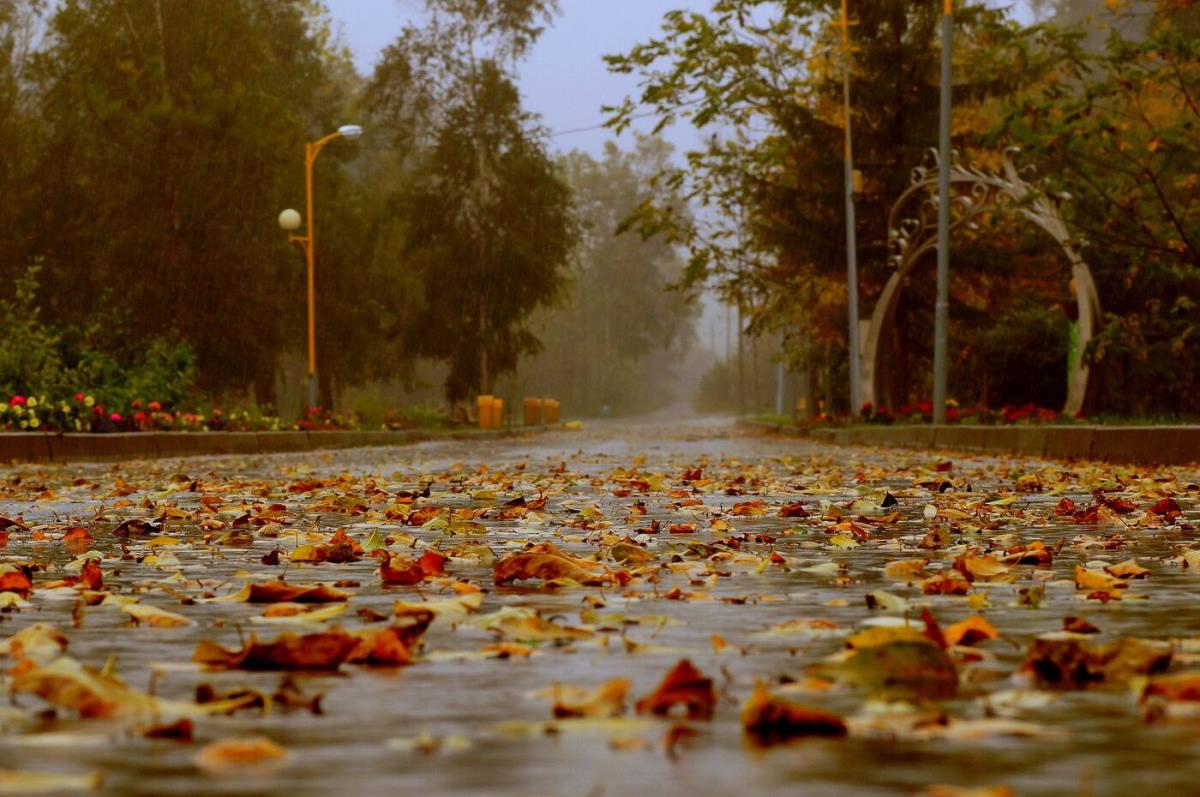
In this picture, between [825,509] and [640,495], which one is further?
[640,495]

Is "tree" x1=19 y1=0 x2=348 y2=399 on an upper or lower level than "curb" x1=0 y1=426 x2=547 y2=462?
upper

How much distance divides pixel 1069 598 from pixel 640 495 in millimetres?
7424

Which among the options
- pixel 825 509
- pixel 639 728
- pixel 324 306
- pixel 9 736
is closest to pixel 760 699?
pixel 639 728

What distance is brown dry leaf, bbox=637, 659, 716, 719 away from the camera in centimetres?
362

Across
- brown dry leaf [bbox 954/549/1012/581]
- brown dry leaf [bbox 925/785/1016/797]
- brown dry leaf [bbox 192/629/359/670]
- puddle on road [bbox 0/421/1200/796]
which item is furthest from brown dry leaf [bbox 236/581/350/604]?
brown dry leaf [bbox 925/785/1016/797]

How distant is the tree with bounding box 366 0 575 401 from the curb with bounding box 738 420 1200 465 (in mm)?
29945

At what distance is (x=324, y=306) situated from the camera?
5588cm

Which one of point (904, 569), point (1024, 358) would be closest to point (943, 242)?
point (1024, 358)

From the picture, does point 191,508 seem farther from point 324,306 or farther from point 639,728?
point 324,306

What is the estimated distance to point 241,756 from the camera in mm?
3131

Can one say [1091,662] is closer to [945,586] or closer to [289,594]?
[945,586]

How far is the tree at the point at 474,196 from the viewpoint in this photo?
60.0m

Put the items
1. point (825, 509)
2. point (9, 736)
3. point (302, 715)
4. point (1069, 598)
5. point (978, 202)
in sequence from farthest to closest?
Answer: point (978, 202) → point (825, 509) → point (1069, 598) → point (302, 715) → point (9, 736)

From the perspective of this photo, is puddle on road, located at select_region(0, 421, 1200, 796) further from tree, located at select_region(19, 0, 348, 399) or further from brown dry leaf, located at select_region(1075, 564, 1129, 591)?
tree, located at select_region(19, 0, 348, 399)
